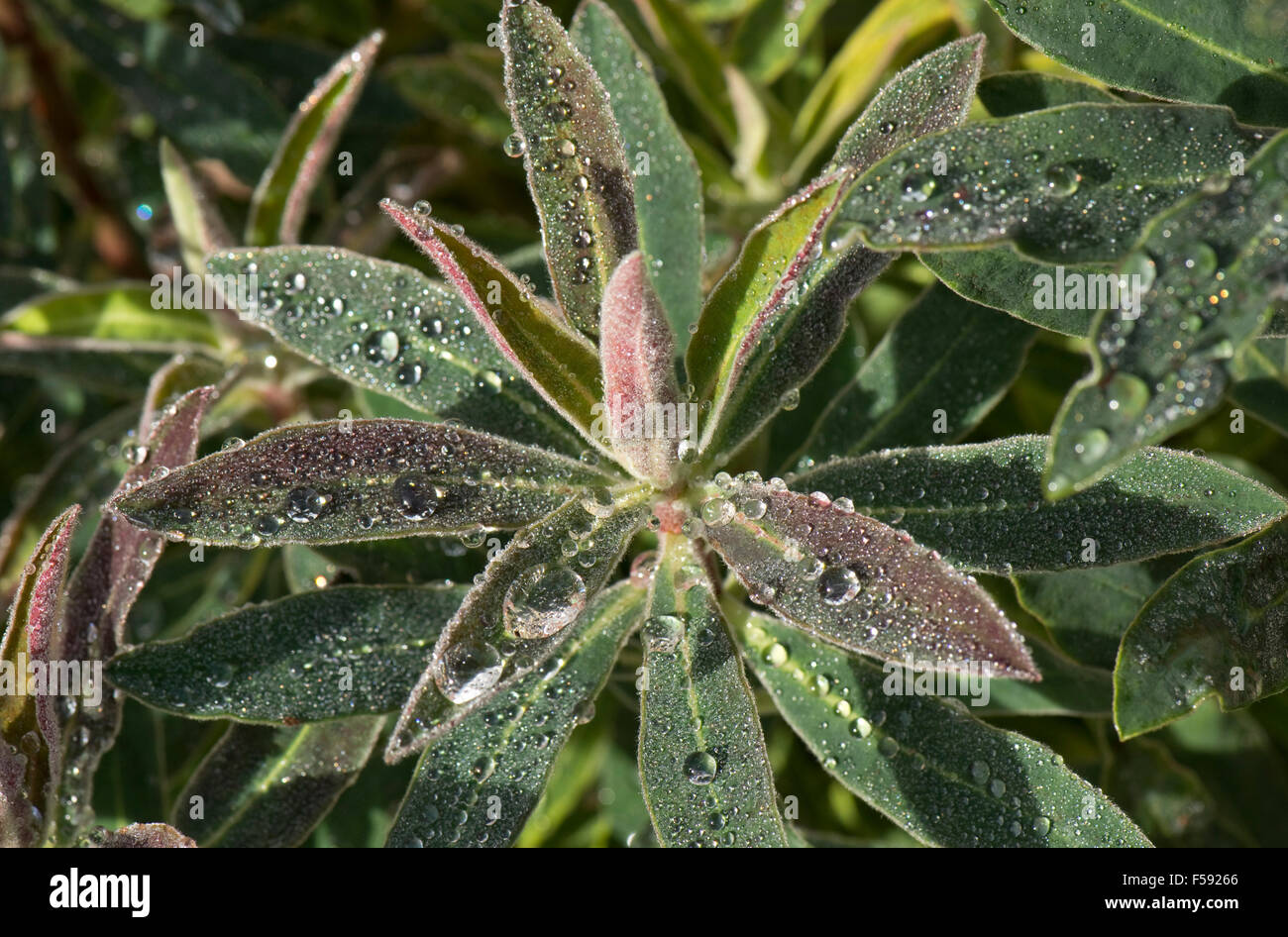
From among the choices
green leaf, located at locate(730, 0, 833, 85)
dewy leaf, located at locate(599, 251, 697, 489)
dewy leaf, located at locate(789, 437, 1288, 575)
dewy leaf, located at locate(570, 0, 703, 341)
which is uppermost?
green leaf, located at locate(730, 0, 833, 85)

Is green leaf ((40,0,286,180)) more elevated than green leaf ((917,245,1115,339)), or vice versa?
green leaf ((40,0,286,180))

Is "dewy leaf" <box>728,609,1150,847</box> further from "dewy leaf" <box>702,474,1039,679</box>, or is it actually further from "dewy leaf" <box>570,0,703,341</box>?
"dewy leaf" <box>570,0,703,341</box>

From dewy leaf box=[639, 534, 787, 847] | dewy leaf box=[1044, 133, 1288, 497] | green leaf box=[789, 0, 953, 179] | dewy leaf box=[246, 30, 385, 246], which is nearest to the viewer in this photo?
dewy leaf box=[1044, 133, 1288, 497]

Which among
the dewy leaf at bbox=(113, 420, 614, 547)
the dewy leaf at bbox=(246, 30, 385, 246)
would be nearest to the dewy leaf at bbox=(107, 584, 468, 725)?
the dewy leaf at bbox=(113, 420, 614, 547)

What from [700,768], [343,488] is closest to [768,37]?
[343,488]

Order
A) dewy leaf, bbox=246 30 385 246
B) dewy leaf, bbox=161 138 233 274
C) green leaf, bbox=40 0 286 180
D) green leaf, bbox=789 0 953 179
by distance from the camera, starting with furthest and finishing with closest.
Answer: green leaf, bbox=40 0 286 180
green leaf, bbox=789 0 953 179
dewy leaf, bbox=161 138 233 274
dewy leaf, bbox=246 30 385 246

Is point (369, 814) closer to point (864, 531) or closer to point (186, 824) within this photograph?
point (186, 824)

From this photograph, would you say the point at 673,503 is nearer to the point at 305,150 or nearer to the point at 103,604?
the point at 103,604
